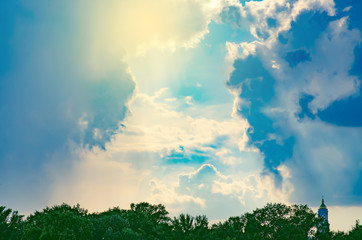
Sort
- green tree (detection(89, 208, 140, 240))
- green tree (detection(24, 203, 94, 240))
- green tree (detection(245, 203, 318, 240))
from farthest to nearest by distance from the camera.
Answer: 1. green tree (detection(245, 203, 318, 240))
2. green tree (detection(89, 208, 140, 240))
3. green tree (detection(24, 203, 94, 240))

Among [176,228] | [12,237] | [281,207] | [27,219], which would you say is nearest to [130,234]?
[176,228]

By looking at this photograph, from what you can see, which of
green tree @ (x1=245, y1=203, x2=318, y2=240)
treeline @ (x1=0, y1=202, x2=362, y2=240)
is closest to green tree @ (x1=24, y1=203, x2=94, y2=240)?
treeline @ (x1=0, y1=202, x2=362, y2=240)

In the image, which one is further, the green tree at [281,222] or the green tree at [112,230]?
the green tree at [281,222]

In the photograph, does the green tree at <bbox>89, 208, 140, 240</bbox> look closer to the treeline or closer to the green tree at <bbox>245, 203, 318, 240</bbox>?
the treeline

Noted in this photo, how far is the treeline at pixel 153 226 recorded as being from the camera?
64.9 m

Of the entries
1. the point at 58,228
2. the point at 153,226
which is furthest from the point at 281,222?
the point at 58,228

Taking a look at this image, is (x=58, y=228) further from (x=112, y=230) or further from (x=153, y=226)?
(x=153, y=226)

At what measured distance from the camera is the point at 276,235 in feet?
321

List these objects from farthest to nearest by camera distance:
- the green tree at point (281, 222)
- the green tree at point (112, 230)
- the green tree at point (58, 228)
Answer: the green tree at point (281, 222)
the green tree at point (112, 230)
the green tree at point (58, 228)

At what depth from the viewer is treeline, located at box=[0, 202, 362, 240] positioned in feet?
213

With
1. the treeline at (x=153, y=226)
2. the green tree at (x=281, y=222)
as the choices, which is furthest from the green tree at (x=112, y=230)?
the green tree at (x=281, y=222)

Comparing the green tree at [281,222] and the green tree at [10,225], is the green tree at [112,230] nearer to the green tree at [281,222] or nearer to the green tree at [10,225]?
the green tree at [10,225]

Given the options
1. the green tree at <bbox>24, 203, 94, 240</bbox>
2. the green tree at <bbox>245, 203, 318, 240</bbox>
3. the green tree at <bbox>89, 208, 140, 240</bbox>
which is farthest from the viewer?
the green tree at <bbox>245, 203, 318, 240</bbox>

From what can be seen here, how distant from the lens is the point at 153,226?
91.3m
